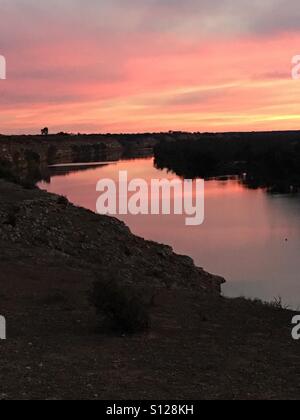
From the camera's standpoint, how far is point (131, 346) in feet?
20.6

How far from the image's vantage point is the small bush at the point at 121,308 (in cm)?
686

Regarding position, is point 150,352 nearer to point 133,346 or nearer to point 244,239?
point 133,346

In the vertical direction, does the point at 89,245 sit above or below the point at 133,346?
below

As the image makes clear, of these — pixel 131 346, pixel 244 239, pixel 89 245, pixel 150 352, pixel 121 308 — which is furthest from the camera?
pixel 244 239

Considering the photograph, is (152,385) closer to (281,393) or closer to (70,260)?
(281,393)

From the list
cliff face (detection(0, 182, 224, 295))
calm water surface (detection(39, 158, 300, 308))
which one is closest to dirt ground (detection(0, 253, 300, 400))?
cliff face (detection(0, 182, 224, 295))

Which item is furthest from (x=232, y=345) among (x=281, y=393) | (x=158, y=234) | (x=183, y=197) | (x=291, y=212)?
(x=183, y=197)

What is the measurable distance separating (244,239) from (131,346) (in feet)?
61.0

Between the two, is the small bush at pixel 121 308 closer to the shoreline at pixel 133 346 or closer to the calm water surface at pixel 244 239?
the shoreline at pixel 133 346

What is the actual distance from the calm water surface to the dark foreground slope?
515 centimetres

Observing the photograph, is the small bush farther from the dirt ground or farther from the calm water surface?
the calm water surface

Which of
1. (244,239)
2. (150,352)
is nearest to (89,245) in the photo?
(244,239)

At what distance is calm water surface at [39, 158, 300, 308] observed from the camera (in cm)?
1656

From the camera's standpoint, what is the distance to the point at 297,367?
5805mm
